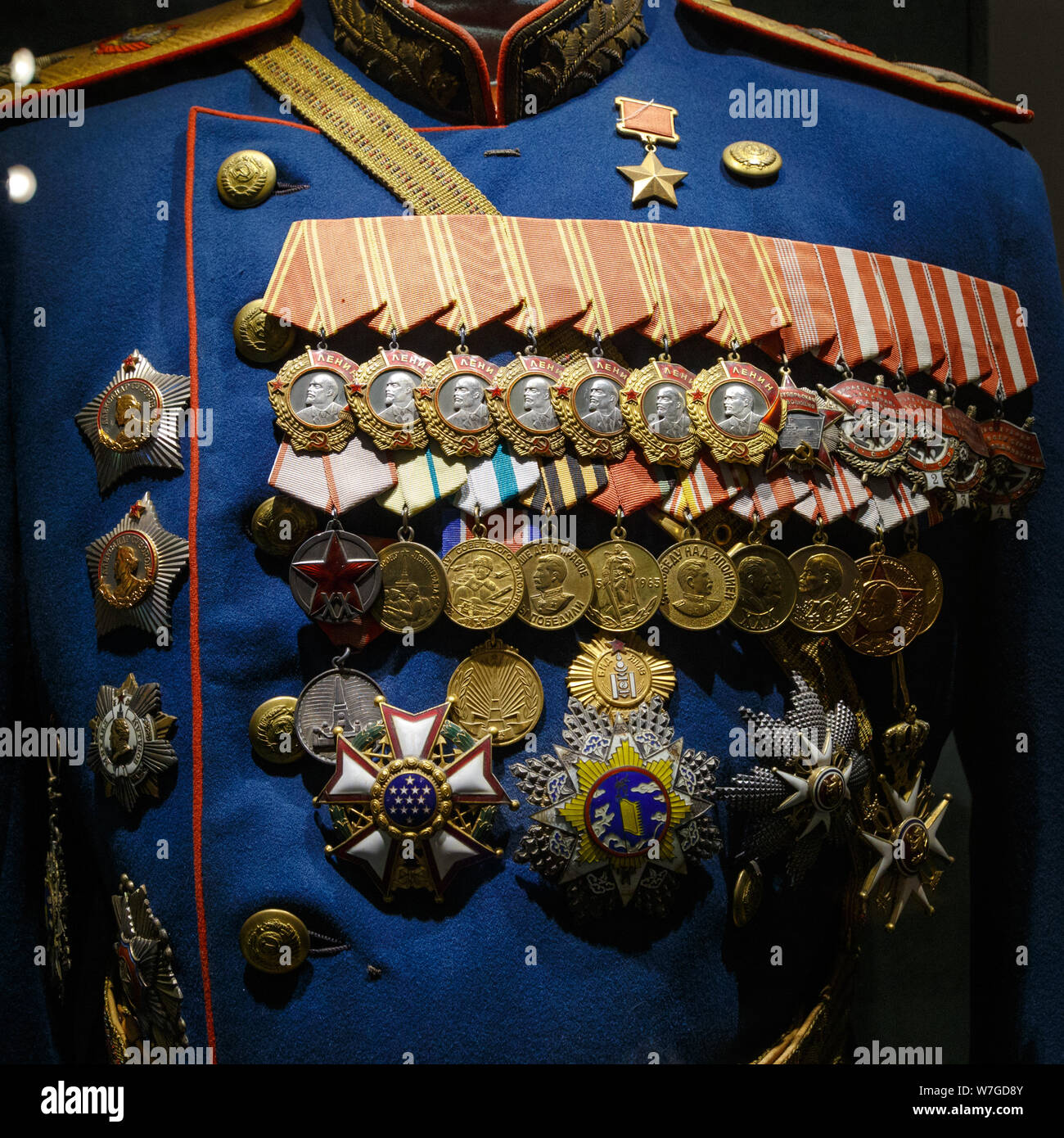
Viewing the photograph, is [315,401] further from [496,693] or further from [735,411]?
[735,411]

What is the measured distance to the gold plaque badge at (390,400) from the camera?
1.23 metres

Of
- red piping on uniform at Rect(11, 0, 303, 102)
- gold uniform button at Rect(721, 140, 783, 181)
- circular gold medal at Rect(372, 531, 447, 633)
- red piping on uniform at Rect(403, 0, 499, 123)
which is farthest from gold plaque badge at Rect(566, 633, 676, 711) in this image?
red piping on uniform at Rect(11, 0, 303, 102)

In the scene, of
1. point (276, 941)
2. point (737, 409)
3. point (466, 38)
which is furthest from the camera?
point (466, 38)

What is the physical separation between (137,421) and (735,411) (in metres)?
0.69

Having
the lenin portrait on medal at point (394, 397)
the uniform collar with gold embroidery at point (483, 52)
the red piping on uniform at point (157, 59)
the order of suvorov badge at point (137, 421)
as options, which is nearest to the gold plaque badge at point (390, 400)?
the lenin portrait on medal at point (394, 397)

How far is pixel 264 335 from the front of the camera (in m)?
1.26

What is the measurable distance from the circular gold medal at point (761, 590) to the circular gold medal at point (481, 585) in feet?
0.86

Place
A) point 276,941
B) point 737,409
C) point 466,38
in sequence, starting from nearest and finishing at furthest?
point 276,941
point 737,409
point 466,38

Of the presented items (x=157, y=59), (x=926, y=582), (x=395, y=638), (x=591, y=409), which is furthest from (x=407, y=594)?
(x=157, y=59)

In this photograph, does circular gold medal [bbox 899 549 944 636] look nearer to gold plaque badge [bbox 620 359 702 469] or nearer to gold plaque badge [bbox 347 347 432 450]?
gold plaque badge [bbox 620 359 702 469]

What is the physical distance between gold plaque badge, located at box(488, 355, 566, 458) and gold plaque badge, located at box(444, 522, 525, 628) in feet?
0.39

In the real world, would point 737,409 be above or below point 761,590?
above

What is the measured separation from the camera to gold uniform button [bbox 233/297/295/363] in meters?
1.26

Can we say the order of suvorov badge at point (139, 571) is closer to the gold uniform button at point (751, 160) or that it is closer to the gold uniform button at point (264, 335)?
the gold uniform button at point (264, 335)
